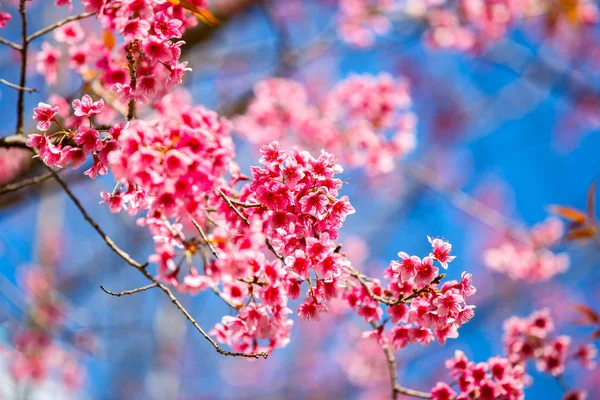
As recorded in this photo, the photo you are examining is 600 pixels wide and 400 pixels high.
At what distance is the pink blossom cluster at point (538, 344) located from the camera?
6.41 ft

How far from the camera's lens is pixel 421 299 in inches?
52.6

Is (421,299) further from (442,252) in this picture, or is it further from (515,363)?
(515,363)

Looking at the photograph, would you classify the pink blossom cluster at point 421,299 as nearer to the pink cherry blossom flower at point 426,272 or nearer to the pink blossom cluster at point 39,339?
the pink cherry blossom flower at point 426,272

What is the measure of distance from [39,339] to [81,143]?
9.24ft

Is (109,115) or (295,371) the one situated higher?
(295,371)

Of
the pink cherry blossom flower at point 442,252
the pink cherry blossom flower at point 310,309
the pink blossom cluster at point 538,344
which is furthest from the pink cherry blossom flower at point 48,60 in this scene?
the pink blossom cluster at point 538,344

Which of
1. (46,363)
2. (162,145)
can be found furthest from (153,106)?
(46,363)

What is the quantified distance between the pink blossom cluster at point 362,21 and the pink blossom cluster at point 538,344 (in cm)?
300

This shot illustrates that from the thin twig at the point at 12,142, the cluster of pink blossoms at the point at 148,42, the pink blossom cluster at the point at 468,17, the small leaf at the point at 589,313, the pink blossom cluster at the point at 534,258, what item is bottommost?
the thin twig at the point at 12,142

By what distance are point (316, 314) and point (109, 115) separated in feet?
5.26

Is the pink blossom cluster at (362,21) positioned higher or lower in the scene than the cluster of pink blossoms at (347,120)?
higher

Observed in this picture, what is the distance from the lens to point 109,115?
2346 millimetres

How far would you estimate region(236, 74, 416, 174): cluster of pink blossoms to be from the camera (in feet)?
10.7

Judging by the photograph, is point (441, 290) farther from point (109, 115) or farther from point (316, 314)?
point (109, 115)
